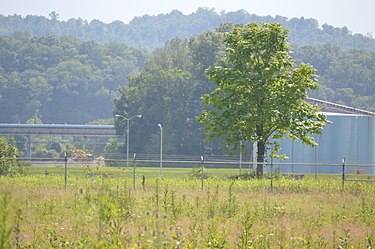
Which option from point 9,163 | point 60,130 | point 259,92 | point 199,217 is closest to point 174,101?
point 60,130

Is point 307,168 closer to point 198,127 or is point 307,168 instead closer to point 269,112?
point 269,112

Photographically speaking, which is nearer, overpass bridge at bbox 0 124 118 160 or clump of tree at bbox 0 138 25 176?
clump of tree at bbox 0 138 25 176

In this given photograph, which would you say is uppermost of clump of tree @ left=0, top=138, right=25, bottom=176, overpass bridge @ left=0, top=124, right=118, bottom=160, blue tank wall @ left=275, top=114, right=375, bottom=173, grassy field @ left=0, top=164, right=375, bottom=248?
overpass bridge @ left=0, top=124, right=118, bottom=160

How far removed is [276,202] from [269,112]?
664 inches

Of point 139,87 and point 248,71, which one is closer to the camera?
point 248,71

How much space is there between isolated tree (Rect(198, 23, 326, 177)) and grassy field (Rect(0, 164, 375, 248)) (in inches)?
349

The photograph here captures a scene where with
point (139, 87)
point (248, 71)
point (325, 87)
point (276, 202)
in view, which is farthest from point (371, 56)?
point (276, 202)

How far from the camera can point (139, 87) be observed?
109062 mm

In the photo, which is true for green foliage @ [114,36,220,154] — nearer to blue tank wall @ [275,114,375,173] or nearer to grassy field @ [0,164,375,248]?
blue tank wall @ [275,114,375,173]

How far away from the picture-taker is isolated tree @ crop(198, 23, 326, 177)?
45031mm

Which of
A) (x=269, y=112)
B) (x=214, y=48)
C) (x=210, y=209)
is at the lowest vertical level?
(x=210, y=209)

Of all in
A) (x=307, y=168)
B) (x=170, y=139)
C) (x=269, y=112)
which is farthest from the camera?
(x=170, y=139)

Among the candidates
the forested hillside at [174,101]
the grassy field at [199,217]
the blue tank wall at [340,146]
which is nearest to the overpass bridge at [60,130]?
the forested hillside at [174,101]

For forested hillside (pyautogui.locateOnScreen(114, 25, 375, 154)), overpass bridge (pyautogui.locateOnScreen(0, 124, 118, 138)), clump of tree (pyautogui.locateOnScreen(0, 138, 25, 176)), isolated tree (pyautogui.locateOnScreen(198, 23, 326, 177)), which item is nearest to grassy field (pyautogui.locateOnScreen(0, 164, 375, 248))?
isolated tree (pyautogui.locateOnScreen(198, 23, 326, 177))
